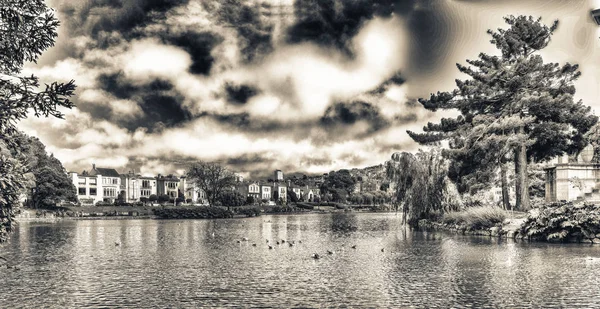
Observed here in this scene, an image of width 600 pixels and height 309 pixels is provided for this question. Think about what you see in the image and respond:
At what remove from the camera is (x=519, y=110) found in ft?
142

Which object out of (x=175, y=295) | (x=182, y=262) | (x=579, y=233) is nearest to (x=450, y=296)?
(x=175, y=295)

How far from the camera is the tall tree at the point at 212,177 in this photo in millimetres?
106688

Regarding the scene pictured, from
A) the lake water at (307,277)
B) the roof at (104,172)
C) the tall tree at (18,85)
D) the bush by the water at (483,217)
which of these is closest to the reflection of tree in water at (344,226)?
the bush by the water at (483,217)

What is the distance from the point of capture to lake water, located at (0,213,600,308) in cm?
1477

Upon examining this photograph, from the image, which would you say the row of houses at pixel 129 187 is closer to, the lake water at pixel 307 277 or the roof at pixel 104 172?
the roof at pixel 104 172

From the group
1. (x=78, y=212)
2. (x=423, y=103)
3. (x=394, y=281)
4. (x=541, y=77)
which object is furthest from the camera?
(x=78, y=212)

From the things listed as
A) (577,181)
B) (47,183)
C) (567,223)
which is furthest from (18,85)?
(47,183)

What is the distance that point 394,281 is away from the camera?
58.9 feet

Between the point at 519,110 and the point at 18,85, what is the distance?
3942 centimetres

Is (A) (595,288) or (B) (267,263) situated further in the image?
(B) (267,263)

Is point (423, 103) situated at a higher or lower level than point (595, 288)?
higher

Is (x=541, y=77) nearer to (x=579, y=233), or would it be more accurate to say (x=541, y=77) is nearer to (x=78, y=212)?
(x=579, y=233)

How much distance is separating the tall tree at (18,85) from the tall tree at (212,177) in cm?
8977

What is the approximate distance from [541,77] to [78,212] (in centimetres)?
7859
